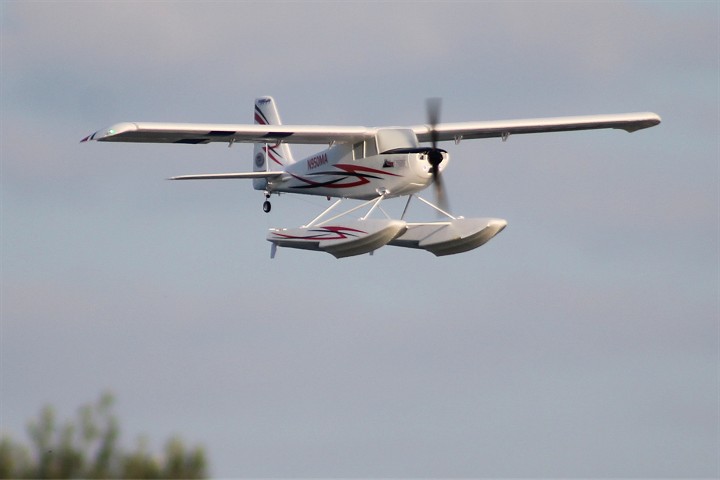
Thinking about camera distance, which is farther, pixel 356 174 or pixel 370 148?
pixel 356 174

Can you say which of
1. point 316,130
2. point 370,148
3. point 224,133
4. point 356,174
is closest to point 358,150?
point 370,148

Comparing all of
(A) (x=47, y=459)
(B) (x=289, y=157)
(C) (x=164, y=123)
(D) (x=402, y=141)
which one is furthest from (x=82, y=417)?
(B) (x=289, y=157)

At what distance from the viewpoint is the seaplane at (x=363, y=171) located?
29.8 meters

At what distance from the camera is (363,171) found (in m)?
31.5

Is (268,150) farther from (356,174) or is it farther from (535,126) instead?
(535,126)

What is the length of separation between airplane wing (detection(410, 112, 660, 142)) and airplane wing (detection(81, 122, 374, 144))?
6.03 ft

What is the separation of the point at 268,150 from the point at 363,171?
15.6 ft

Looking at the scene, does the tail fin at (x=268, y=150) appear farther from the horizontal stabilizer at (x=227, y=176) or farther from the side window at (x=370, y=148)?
the side window at (x=370, y=148)

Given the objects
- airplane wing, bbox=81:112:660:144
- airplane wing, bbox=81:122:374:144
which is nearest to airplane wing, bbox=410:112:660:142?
airplane wing, bbox=81:112:660:144

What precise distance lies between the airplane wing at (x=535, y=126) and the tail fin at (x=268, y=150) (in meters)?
4.07

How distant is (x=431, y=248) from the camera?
30.8 metres

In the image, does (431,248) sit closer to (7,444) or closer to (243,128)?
(243,128)

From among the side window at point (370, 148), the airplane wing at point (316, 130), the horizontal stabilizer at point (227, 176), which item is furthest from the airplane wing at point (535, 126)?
the horizontal stabilizer at point (227, 176)

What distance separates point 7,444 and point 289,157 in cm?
1644
